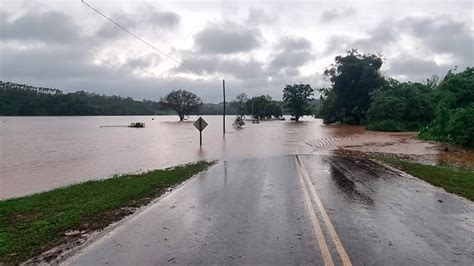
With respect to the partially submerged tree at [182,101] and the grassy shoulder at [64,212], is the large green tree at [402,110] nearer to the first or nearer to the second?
the grassy shoulder at [64,212]

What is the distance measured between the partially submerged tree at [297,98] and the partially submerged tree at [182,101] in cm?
3891

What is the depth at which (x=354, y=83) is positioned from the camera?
274 feet

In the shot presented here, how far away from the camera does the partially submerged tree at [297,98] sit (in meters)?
136

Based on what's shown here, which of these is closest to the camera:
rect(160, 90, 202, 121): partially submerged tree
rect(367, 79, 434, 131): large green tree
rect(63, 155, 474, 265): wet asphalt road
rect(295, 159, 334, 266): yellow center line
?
rect(295, 159, 334, 266): yellow center line

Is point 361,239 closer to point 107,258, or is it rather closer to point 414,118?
point 107,258

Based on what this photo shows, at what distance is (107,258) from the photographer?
6.10 meters

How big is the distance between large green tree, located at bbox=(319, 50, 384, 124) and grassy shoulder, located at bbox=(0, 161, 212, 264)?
73.1m

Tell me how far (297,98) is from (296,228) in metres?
133

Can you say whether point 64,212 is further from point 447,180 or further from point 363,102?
point 363,102

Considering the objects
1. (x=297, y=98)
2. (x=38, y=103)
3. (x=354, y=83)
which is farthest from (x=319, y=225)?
(x=38, y=103)

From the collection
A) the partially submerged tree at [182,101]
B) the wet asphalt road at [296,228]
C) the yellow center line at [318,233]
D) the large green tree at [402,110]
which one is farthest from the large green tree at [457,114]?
the partially submerged tree at [182,101]

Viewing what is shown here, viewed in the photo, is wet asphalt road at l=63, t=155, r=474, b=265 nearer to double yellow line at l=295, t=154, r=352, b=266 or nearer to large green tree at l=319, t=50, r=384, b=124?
double yellow line at l=295, t=154, r=352, b=266

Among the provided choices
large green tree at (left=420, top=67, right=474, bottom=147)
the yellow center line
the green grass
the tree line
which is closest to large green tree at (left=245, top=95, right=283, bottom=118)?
the tree line

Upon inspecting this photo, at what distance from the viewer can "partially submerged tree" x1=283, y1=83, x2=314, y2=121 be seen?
136125mm
